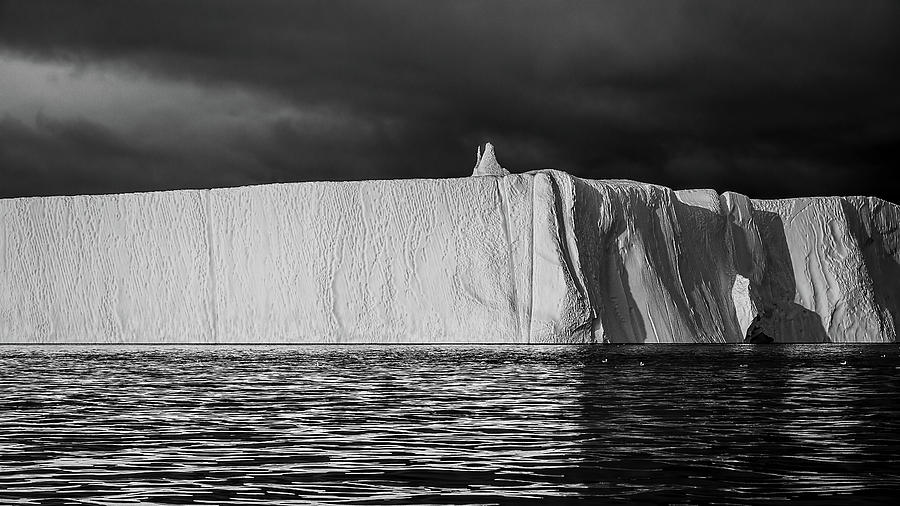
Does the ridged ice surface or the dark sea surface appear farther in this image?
the ridged ice surface

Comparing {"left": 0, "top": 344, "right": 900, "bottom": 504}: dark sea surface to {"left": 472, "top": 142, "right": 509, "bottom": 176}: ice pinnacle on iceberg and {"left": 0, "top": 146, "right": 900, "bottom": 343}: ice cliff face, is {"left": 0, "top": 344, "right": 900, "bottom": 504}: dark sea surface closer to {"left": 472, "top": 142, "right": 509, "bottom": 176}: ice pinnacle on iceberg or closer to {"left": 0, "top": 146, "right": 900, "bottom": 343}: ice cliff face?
{"left": 0, "top": 146, "right": 900, "bottom": 343}: ice cliff face

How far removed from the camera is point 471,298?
3825 centimetres

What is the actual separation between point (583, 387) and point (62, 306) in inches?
1203

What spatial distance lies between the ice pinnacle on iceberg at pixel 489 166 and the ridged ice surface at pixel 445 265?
76 mm

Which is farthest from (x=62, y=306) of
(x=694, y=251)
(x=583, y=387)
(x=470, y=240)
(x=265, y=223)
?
(x=583, y=387)

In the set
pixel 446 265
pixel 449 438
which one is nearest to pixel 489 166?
pixel 446 265

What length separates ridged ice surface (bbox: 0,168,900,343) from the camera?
3806 centimetres

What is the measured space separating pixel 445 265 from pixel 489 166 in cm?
513

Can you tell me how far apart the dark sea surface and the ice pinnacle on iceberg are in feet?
75.3

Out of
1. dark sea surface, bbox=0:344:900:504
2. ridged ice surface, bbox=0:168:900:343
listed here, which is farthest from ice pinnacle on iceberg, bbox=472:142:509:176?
dark sea surface, bbox=0:344:900:504

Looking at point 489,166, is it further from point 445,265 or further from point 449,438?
point 449,438

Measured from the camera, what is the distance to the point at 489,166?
42344 mm

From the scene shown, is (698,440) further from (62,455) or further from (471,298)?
(471,298)

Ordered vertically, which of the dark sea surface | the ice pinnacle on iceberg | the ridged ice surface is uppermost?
the ice pinnacle on iceberg
